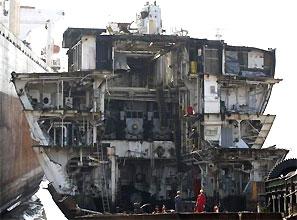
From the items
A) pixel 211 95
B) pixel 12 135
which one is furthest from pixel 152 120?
pixel 12 135

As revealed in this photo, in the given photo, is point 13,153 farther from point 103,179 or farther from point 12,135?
point 103,179

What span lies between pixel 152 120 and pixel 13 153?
682 centimetres

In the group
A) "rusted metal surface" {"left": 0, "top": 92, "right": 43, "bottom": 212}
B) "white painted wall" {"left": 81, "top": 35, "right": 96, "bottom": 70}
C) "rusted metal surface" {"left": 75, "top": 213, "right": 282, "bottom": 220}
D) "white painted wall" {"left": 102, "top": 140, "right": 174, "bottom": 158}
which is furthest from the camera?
"rusted metal surface" {"left": 0, "top": 92, "right": 43, "bottom": 212}

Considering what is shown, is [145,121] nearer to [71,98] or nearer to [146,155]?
[146,155]

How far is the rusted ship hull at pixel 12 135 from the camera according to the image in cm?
2355

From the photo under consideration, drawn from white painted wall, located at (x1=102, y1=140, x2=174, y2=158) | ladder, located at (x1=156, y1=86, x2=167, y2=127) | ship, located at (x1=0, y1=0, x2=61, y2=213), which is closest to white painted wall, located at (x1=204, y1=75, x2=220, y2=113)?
white painted wall, located at (x1=102, y1=140, x2=174, y2=158)

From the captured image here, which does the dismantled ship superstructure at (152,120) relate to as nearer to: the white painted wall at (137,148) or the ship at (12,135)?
the white painted wall at (137,148)

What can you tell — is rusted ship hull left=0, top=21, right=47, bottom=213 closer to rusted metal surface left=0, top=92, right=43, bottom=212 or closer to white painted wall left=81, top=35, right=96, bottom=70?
rusted metal surface left=0, top=92, right=43, bottom=212

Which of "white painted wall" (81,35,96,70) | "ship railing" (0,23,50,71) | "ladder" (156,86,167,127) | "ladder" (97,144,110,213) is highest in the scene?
"ship railing" (0,23,50,71)

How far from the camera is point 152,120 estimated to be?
79.4ft

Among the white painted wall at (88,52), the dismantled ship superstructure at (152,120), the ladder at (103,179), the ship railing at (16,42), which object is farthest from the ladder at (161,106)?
the ship railing at (16,42)

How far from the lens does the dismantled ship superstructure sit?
2017 cm

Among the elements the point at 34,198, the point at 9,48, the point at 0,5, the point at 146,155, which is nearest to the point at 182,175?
the point at 146,155

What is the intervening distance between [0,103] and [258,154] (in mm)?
10579
